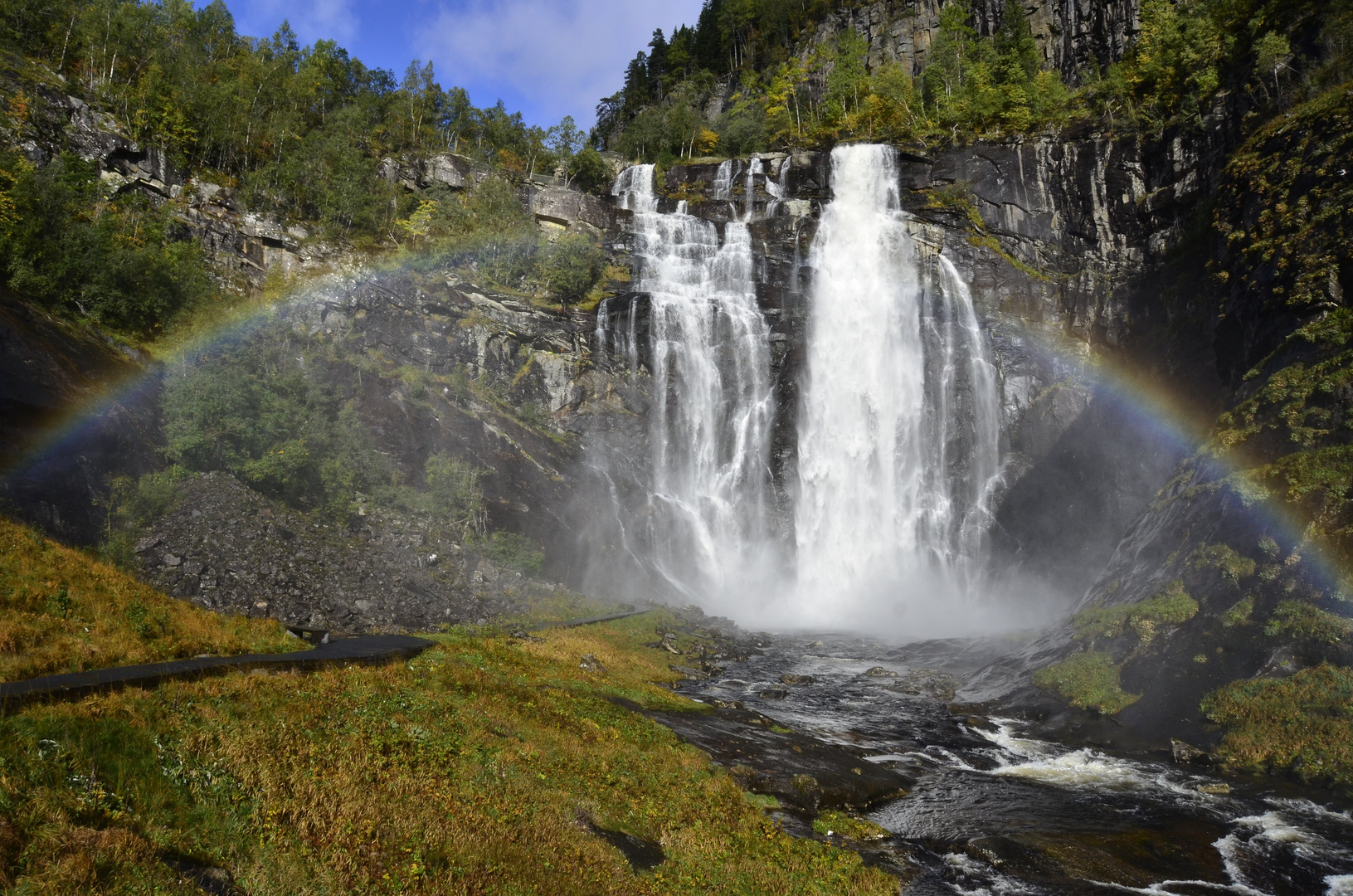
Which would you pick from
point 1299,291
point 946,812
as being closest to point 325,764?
point 946,812

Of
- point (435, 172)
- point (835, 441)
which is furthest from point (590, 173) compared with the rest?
point (835, 441)

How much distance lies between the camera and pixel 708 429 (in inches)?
1841

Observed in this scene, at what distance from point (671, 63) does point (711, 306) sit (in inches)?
2930

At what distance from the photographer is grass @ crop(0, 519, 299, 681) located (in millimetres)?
10211

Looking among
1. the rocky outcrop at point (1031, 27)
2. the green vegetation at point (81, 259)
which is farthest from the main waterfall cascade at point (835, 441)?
the rocky outcrop at point (1031, 27)

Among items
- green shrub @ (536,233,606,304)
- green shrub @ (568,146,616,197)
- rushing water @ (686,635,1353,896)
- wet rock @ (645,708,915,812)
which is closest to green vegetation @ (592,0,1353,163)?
green shrub @ (568,146,616,197)

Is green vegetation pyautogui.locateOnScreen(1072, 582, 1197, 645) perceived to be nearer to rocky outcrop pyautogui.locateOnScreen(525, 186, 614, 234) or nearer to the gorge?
the gorge

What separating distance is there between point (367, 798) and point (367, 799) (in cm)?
2

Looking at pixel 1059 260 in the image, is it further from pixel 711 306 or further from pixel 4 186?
pixel 4 186

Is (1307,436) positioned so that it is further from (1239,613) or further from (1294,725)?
(1294,725)

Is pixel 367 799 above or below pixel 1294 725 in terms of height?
above

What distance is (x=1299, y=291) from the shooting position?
25.6 metres

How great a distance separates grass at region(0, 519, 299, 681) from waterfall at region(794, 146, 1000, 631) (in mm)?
33531

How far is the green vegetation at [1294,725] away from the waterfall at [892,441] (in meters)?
24.0
